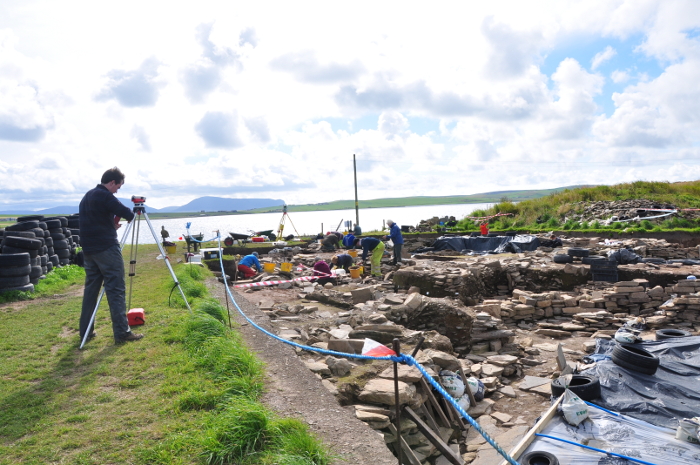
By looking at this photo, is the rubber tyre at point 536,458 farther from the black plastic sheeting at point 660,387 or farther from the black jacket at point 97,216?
the black jacket at point 97,216

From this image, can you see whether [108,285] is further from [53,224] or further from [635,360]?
[53,224]

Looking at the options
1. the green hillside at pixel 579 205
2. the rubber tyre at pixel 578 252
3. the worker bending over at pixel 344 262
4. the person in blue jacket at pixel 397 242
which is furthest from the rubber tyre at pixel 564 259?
the green hillside at pixel 579 205

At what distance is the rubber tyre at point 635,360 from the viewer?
19.0 feet

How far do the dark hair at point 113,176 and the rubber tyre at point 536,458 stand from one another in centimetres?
574

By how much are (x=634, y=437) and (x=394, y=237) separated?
13.3m

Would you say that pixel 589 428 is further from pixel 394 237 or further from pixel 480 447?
pixel 394 237

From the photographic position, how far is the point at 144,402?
3.94 meters

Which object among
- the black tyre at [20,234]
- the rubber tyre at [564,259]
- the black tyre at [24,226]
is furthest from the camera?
the rubber tyre at [564,259]

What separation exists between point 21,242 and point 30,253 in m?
0.57

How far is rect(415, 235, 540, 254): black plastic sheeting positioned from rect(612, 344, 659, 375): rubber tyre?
15.5m

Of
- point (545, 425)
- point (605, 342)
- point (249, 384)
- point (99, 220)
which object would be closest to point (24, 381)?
point (99, 220)

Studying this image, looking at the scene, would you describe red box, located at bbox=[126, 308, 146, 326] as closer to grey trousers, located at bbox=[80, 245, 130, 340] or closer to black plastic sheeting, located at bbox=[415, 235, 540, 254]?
grey trousers, located at bbox=[80, 245, 130, 340]

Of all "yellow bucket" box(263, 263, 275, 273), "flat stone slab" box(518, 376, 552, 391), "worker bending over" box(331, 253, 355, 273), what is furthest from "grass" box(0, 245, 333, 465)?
"worker bending over" box(331, 253, 355, 273)

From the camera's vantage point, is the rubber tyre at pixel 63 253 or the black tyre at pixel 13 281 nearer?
the black tyre at pixel 13 281
